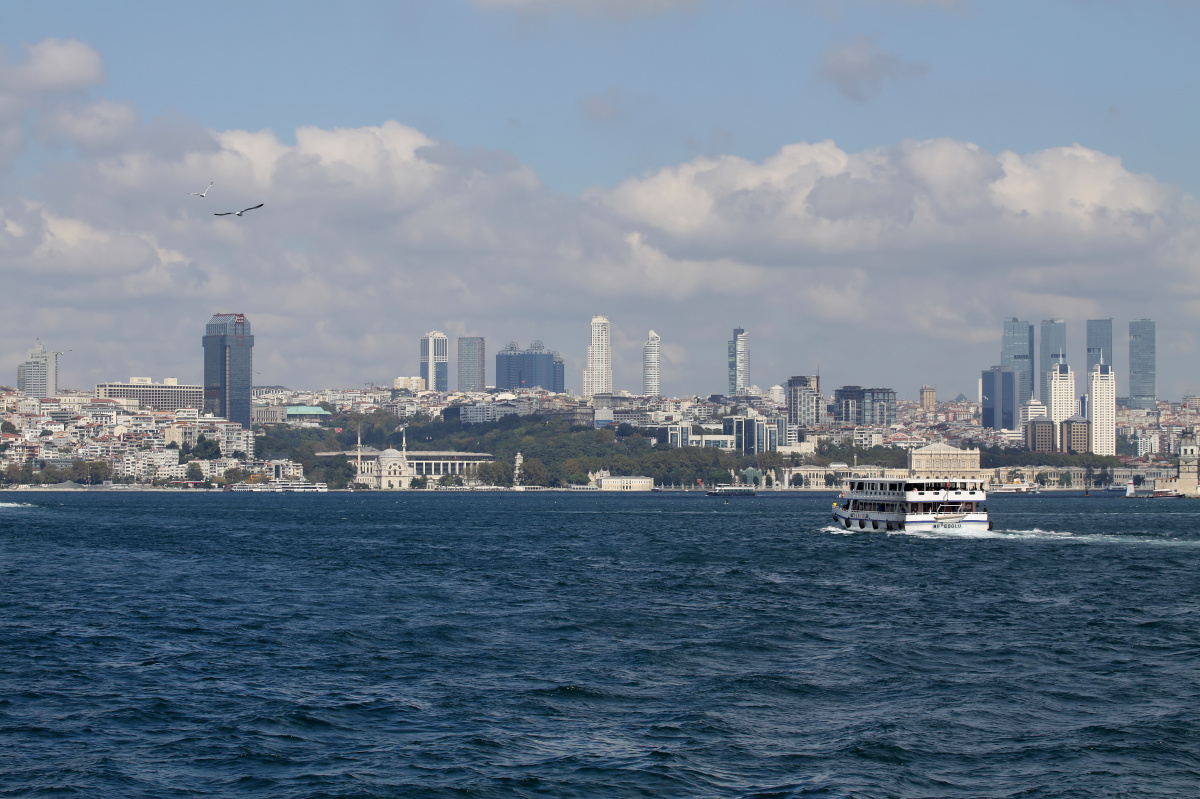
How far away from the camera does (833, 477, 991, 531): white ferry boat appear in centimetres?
6319

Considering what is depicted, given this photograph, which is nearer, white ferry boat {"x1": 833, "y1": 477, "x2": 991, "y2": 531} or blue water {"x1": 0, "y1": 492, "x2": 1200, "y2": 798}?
blue water {"x1": 0, "y1": 492, "x2": 1200, "y2": 798}

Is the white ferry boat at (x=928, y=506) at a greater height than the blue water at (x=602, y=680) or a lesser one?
greater

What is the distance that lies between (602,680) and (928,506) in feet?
144

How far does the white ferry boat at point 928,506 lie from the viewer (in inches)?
2488

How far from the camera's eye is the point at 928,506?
210 feet

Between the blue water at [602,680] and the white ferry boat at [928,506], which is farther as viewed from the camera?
the white ferry boat at [928,506]

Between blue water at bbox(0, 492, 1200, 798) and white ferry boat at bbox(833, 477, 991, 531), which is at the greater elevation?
white ferry boat at bbox(833, 477, 991, 531)

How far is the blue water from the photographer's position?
674 inches

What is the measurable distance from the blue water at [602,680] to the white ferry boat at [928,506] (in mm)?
15895

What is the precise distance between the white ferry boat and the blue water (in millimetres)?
15895

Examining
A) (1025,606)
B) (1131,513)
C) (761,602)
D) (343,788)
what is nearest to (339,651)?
(343,788)

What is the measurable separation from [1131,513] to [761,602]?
73804 mm

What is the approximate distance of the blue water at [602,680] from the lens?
674 inches

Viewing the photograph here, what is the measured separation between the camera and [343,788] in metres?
16.5
